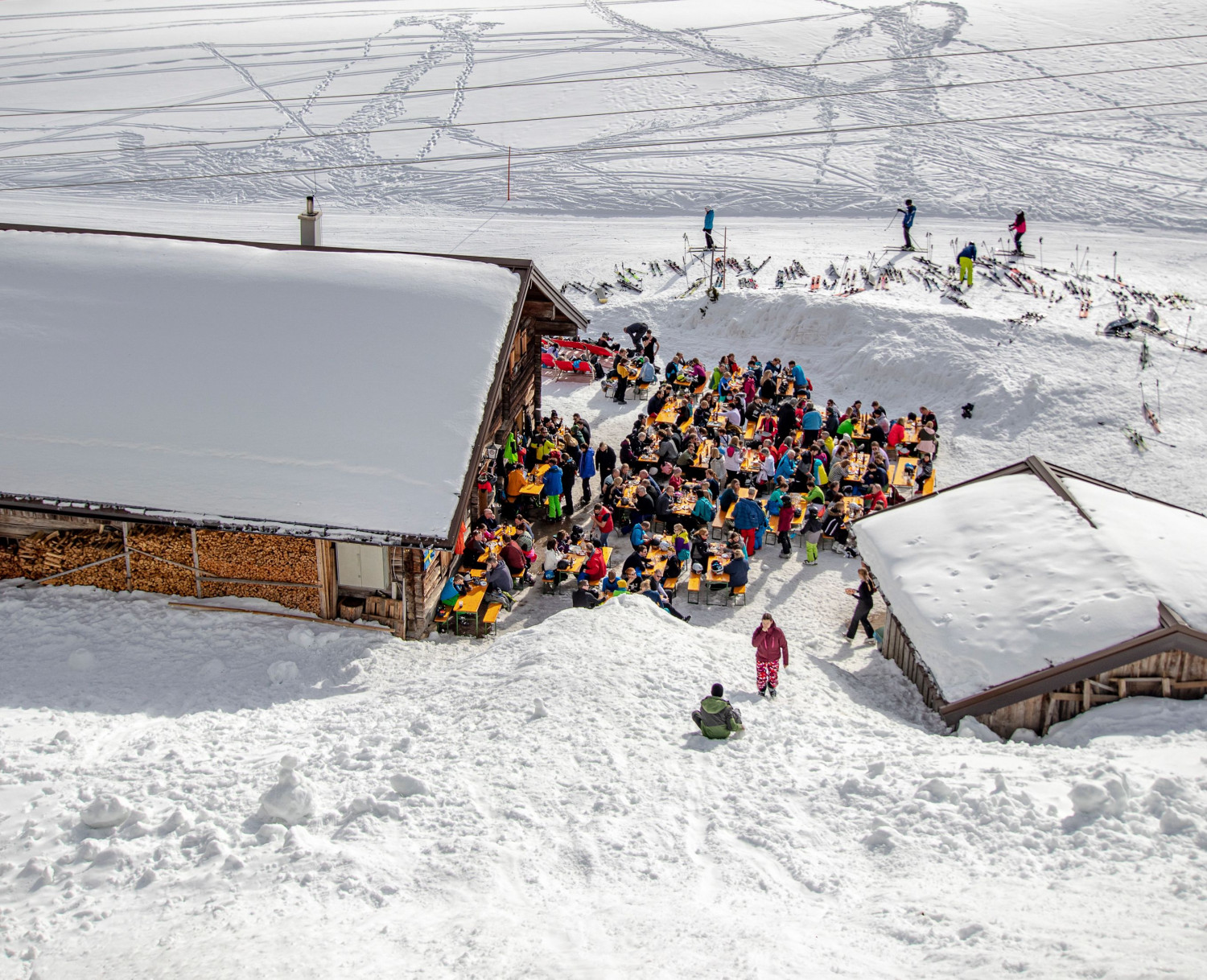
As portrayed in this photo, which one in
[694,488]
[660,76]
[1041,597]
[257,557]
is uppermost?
[660,76]

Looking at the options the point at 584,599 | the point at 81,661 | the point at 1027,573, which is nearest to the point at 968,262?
the point at 1027,573

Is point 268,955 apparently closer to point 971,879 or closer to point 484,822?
point 484,822

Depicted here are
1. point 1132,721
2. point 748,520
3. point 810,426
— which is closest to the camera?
point 1132,721

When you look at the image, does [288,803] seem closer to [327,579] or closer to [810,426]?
[327,579]

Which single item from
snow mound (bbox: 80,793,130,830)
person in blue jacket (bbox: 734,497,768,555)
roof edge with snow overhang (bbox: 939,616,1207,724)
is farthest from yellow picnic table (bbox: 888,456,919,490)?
snow mound (bbox: 80,793,130,830)

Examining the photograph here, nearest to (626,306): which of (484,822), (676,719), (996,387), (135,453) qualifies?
(996,387)
